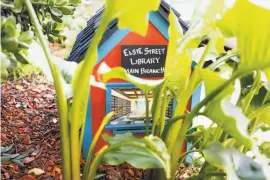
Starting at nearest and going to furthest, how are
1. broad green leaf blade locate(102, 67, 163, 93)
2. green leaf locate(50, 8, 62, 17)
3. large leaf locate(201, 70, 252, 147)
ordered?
large leaf locate(201, 70, 252, 147) → broad green leaf blade locate(102, 67, 163, 93) → green leaf locate(50, 8, 62, 17)

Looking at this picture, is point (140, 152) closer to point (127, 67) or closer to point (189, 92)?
point (189, 92)

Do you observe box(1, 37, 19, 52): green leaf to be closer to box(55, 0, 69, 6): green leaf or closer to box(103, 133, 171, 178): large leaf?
Result: box(103, 133, 171, 178): large leaf

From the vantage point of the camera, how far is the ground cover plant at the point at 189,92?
1.53 feet

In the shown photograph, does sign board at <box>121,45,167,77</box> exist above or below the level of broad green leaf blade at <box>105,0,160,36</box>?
below

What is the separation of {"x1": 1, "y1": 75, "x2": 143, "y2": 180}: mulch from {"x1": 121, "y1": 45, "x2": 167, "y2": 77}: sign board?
268mm

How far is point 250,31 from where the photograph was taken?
1.57 ft

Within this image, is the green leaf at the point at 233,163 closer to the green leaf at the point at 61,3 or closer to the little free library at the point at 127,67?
the little free library at the point at 127,67

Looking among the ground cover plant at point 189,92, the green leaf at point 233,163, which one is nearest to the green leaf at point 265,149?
the ground cover plant at point 189,92

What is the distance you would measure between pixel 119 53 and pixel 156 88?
237mm

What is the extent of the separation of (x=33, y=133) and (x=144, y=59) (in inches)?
16.1

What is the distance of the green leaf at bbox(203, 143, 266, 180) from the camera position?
0.47 metres

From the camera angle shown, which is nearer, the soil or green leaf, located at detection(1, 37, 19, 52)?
green leaf, located at detection(1, 37, 19, 52)

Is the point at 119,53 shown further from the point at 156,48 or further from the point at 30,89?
the point at 30,89

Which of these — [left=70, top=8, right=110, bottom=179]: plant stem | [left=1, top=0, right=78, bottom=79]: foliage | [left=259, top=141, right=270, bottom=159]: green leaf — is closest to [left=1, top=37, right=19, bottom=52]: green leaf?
[left=1, top=0, right=78, bottom=79]: foliage
